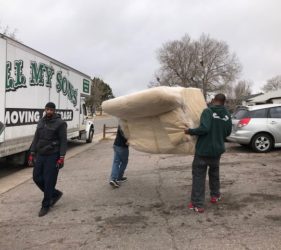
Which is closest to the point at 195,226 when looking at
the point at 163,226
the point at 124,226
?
the point at 163,226

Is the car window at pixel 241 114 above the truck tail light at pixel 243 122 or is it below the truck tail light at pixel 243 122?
above

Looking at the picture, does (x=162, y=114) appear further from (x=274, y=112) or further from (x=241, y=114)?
(x=274, y=112)

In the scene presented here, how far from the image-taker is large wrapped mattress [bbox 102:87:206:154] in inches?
264

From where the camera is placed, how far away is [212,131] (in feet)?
21.9

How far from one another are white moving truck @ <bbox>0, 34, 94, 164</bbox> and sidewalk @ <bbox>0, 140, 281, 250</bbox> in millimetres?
1727

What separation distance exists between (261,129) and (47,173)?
28.6ft

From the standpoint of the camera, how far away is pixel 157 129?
7.25 meters

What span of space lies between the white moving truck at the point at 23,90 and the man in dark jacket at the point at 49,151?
70.6 inches

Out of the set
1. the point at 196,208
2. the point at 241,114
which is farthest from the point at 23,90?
the point at 241,114

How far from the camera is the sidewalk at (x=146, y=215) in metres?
5.42

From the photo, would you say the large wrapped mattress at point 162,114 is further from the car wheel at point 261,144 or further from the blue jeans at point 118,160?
the car wheel at point 261,144

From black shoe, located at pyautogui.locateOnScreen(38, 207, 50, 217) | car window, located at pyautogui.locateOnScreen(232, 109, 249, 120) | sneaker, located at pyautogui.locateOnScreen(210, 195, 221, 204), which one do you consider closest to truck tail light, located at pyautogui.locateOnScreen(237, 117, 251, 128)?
car window, located at pyautogui.locateOnScreen(232, 109, 249, 120)

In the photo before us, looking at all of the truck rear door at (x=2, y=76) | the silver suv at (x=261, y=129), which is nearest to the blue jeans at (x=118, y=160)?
the truck rear door at (x=2, y=76)

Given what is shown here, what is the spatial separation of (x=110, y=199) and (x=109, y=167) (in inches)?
163
